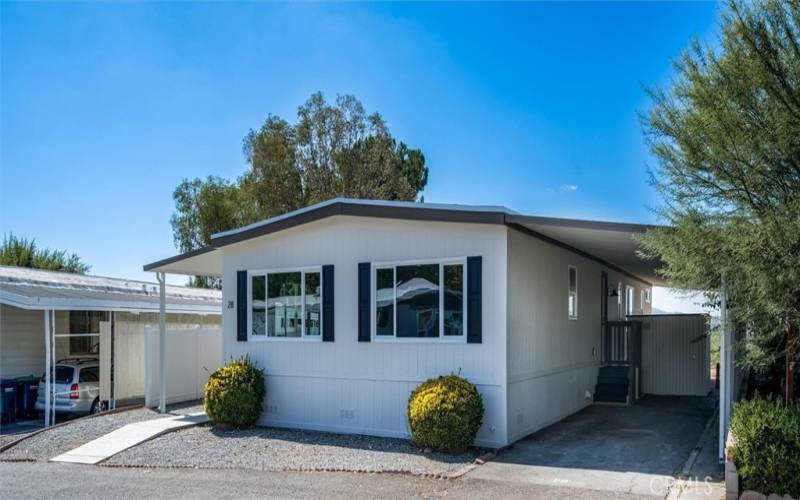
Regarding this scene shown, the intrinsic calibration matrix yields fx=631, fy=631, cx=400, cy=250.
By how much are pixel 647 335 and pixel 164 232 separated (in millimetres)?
22477

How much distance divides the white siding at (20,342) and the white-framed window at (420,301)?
31.0 feet

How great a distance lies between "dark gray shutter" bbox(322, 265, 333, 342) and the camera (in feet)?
33.3

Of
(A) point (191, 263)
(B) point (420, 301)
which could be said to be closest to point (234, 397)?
(B) point (420, 301)

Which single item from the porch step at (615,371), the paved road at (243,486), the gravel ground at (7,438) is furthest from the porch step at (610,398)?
the gravel ground at (7,438)

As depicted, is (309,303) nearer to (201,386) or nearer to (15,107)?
(201,386)

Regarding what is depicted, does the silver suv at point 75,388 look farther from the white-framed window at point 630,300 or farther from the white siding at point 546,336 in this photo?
the white-framed window at point 630,300

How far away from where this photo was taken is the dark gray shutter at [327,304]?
10.2 metres

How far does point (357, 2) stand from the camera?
11.2 meters

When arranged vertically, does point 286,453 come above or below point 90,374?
below

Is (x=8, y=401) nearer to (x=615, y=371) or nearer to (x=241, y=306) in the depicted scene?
(x=241, y=306)

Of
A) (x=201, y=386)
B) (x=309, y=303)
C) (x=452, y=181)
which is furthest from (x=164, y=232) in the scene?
(x=309, y=303)

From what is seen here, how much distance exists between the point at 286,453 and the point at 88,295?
7.37 metres

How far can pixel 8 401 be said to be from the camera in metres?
13.0

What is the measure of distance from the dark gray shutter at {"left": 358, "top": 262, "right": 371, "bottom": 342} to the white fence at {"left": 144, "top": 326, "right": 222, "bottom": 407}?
5776 millimetres
